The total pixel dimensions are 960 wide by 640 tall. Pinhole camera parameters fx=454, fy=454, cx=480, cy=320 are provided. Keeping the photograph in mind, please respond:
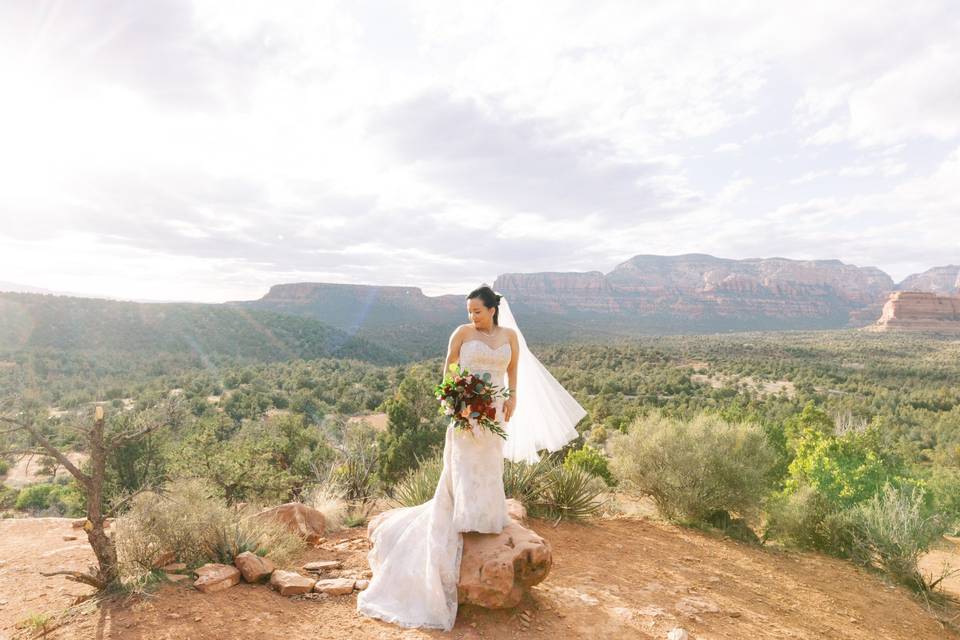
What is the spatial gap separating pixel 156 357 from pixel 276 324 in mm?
17047

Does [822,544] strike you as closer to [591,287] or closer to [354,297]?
[354,297]

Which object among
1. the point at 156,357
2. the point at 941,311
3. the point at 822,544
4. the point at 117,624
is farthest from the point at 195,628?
the point at 941,311

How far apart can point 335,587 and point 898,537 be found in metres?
6.67

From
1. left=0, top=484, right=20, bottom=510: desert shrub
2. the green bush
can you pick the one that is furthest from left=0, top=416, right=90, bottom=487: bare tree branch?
left=0, top=484, right=20, bottom=510: desert shrub

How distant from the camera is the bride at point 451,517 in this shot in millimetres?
3770

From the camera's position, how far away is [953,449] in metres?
20.0

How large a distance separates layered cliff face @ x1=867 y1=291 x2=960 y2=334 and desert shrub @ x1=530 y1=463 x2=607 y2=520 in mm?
121700

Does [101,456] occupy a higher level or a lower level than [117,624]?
higher

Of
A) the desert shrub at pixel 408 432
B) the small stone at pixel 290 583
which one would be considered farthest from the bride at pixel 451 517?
the desert shrub at pixel 408 432

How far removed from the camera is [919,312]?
349ft

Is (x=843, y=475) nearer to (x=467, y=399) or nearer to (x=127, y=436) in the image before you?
(x=467, y=399)

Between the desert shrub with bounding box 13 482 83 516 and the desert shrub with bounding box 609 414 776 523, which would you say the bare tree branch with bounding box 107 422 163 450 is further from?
the desert shrub with bounding box 13 482 83 516

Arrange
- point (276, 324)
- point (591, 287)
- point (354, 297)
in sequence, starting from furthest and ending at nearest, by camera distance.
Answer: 1. point (591, 287)
2. point (354, 297)
3. point (276, 324)

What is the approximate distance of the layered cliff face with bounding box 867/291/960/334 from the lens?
325 feet
